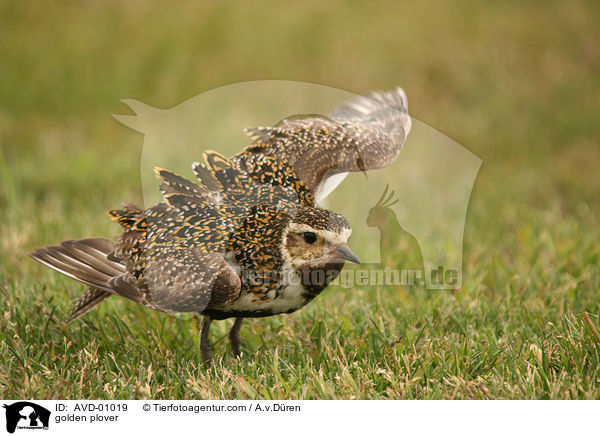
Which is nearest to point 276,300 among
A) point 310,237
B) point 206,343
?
point 310,237

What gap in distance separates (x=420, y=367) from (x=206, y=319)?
1.31m

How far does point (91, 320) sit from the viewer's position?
4.79 meters

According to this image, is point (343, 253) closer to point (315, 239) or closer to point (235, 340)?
point (315, 239)

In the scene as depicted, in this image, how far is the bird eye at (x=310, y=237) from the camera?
144 inches

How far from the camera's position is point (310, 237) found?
3658 mm

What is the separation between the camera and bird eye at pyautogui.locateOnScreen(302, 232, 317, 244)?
365cm

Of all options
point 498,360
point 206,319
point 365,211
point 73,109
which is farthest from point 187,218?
point 73,109

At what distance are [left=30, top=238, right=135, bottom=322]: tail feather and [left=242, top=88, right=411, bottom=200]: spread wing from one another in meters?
1.12

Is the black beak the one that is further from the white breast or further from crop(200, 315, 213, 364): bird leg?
crop(200, 315, 213, 364): bird leg

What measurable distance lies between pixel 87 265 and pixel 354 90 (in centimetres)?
601

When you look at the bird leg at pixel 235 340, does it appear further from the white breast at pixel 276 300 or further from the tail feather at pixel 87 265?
the tail feather at pixel 87 265

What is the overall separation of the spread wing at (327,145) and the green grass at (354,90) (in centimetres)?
104

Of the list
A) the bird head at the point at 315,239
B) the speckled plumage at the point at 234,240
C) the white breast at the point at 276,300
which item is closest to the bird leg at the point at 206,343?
the speckled plumage at the point at 234,240

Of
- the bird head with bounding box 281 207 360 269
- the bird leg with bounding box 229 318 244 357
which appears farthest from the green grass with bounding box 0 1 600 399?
the bird head with bounding box 281 207 360 269
